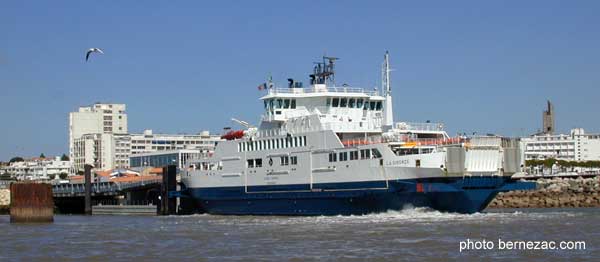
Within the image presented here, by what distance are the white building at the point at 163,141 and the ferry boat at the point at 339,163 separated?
11375 cm

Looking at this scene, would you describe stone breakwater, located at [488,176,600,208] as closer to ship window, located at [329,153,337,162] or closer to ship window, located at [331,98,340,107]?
ship window, located at [331,98,340,107]

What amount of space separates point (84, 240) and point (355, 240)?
34.5ft

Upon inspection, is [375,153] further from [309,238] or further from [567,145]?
[567,145]

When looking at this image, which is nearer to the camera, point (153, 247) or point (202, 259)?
point (202, 259)

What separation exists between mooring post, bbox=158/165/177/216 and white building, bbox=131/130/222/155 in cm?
11000

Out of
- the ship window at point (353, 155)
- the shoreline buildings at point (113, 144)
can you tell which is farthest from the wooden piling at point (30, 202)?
the shoreline buildings at point (113, 144)

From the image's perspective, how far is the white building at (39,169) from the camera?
17550 centimetres

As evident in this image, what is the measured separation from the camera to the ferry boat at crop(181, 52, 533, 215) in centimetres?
4322

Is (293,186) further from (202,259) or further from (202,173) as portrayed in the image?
(202,259)

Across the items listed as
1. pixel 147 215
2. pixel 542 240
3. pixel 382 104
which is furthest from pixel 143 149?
pixel 542 240

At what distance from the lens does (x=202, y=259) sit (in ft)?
89.9

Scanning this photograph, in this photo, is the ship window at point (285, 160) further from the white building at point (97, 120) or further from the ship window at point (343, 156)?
the white building at point (97, 120)

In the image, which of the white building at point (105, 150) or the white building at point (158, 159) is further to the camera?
the white building at point (105, 150)

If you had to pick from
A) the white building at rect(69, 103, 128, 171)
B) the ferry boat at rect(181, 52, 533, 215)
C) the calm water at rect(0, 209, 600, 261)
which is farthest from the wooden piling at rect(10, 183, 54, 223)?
the white building at rect(69, 103, 128, 171)
